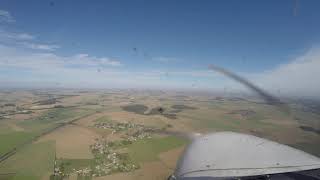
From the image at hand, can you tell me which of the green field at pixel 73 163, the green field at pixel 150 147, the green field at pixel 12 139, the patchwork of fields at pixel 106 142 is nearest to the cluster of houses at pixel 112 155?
the patchwork of fields at pixel 106 142

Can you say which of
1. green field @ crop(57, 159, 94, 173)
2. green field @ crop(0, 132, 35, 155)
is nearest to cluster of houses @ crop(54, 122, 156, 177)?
green field @ crop(57, 159, 94, 173)

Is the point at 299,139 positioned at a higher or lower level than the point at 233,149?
lower

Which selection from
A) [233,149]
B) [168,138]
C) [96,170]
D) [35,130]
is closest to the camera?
[233,149]

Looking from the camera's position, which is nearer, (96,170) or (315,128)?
(96,170)

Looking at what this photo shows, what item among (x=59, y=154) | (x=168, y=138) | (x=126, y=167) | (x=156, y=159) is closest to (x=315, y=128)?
(x=168, y=138)

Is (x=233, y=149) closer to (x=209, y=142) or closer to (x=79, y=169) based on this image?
(x=209, y=142)

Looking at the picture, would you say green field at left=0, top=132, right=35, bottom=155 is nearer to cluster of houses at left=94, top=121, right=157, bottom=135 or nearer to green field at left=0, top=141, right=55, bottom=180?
green field at left=0, top=141, right=55, bottom=180

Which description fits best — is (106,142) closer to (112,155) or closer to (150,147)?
(112,155)

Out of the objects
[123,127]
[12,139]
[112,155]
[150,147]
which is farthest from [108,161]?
[12,139]
